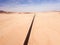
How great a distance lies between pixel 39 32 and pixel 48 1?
0.76 metres

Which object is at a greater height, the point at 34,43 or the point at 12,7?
the point at 34,43

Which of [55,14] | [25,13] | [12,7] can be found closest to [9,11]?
[12,7]

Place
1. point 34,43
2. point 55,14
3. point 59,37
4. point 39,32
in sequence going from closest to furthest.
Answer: point 34,43 → point 59,37 → point 39,32 → point 55,14

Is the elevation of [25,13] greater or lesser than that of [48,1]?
lesser

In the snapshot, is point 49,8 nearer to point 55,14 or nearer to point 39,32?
point 55,14

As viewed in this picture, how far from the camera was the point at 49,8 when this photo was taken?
1663 millimetres

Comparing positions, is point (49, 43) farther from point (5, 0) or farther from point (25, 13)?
point (5, 0)

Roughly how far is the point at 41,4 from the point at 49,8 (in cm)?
11

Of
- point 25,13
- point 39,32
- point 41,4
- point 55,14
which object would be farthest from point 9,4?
point 39,32

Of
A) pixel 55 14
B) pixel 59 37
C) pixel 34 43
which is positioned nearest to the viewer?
pixel 34 43

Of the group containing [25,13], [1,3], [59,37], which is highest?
[59,37]

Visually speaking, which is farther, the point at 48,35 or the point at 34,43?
the point at 48,35

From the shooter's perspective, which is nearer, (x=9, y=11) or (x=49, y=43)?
(x=49, y=43)

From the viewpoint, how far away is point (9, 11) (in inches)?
67.0
